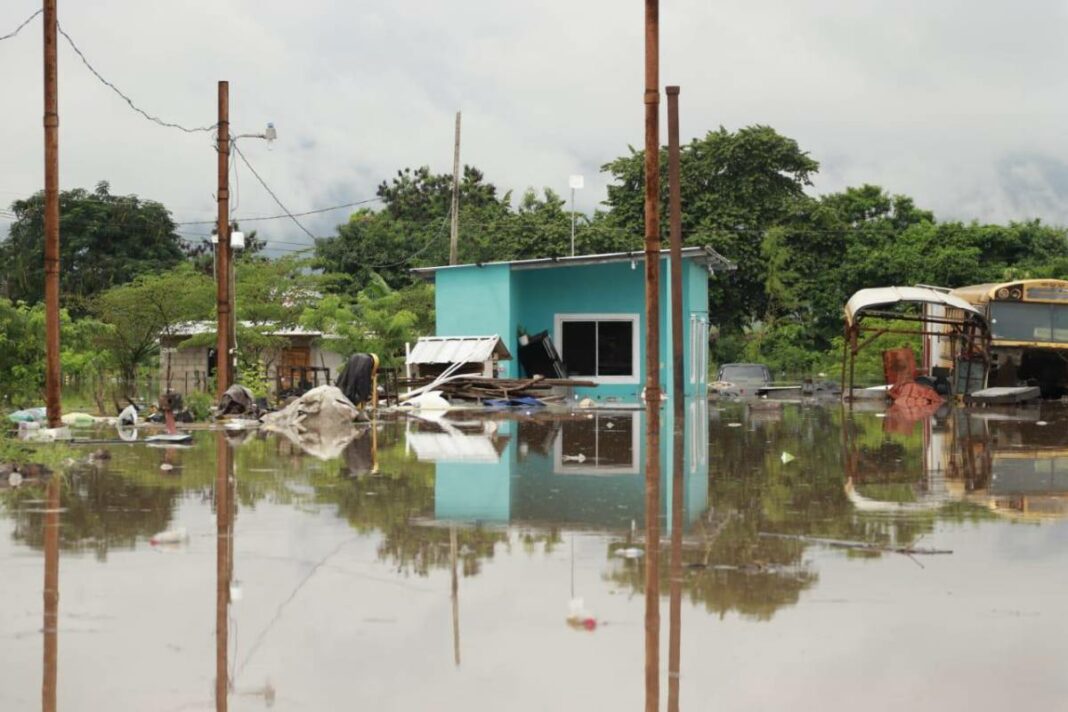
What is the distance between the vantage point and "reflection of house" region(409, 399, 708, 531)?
10.6 metres

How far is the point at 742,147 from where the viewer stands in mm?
56406

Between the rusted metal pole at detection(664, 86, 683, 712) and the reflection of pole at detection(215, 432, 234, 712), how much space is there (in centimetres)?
180

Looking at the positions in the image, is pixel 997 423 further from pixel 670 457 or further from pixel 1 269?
pixel 1 269

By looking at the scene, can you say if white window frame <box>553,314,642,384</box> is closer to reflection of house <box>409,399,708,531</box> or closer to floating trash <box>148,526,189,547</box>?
reflection of house <box>409,399,708,531</box>

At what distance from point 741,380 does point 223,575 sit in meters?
36.0

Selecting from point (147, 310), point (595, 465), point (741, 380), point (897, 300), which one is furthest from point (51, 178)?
point (741, 380)

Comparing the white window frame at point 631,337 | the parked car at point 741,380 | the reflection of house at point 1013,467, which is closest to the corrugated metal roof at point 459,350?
the white window frame at point 631,337

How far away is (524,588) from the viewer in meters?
7.43

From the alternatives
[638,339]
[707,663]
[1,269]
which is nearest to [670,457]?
[707,663]

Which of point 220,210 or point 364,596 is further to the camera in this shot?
point 220,210

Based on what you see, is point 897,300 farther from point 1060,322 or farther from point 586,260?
point 586,260

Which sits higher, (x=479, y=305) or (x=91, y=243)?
(x=91, y=243)

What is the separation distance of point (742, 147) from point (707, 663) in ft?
172

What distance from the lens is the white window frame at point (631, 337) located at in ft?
119
